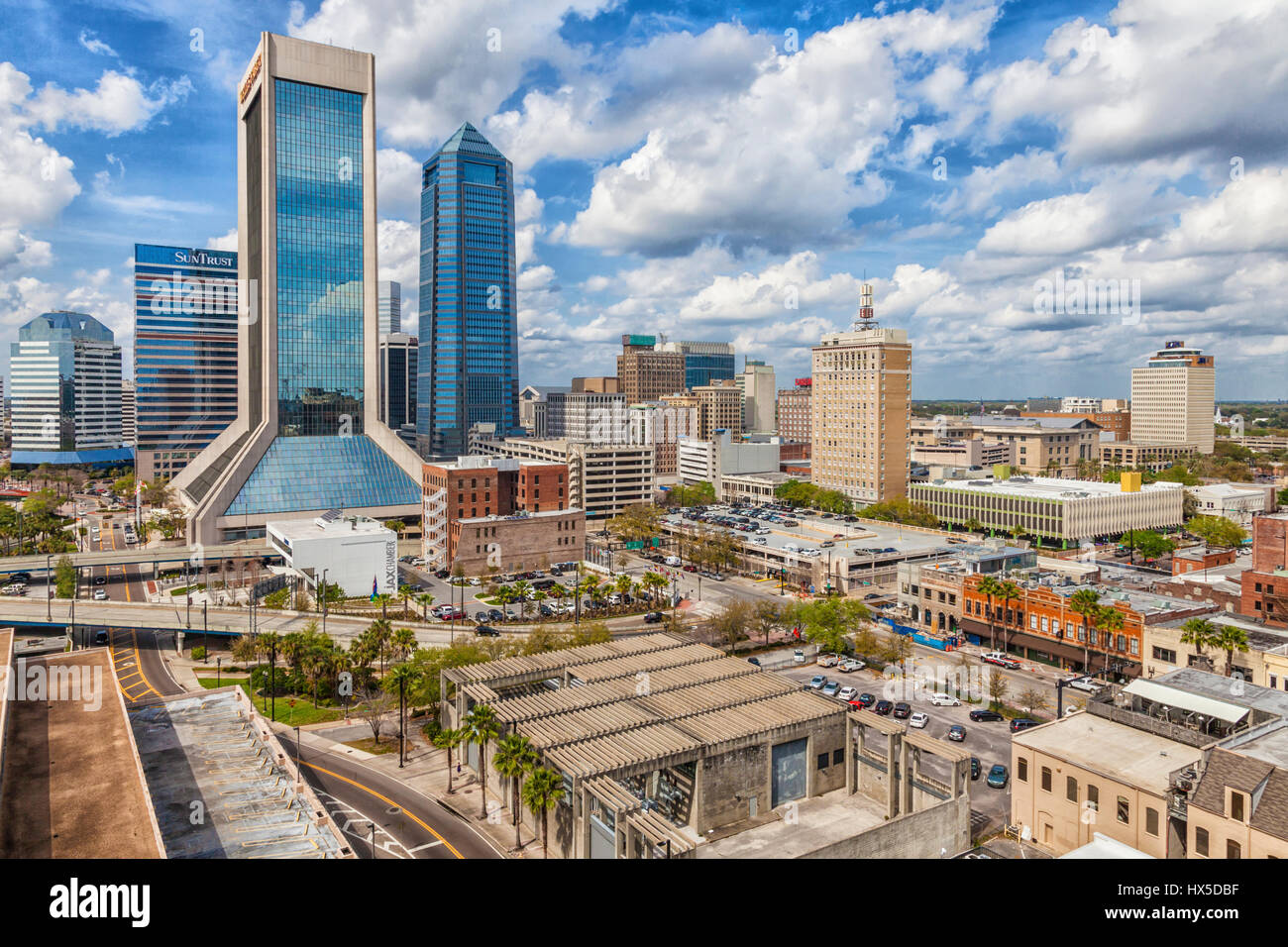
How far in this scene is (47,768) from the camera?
103ft

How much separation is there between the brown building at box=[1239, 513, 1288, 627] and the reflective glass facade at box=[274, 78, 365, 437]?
8893cm

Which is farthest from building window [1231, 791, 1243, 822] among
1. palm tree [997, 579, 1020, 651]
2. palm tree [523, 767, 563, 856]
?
palm tree [997, 579, 1020, 651]

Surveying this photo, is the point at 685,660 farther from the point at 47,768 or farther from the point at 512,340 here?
the point at 512,340

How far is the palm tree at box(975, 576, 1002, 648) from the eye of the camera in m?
56.9

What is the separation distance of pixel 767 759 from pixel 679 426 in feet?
528

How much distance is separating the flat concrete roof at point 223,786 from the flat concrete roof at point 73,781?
1.89 m

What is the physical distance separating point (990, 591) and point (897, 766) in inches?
1065

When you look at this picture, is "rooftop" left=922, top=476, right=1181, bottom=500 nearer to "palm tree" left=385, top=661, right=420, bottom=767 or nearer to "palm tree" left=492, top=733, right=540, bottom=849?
"palm tree" left=385, top=661, right=420, bottom=767

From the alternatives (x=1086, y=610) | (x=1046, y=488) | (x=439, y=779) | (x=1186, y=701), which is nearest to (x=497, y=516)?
(x=439, y=779)

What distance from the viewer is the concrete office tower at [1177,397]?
7372 inches

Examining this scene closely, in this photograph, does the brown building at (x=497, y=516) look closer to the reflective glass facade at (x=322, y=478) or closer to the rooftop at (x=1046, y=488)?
the reflective glass facade at (x=322, y=478)

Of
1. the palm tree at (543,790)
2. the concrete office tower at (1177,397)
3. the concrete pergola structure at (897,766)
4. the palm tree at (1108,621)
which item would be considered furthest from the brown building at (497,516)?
the concrete office tower at (1177,397)

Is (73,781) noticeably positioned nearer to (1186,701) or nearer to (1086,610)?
(1186,701)
